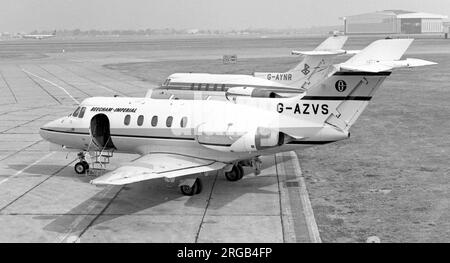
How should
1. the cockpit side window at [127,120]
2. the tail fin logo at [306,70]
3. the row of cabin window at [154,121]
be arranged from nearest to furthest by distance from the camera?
the row of cabin window at [154,121] < the cockpit side window at [127,120] < the tail fin logo at [306,70]

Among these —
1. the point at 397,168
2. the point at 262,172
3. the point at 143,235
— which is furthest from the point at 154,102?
the point at 397,168

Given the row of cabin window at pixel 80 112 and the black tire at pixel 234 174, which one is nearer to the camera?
the black tire at pixel 234 174

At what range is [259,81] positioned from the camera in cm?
3412

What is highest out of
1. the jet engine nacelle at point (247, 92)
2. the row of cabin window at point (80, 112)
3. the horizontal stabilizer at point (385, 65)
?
the horizontal stabilizer at point (385, 65)

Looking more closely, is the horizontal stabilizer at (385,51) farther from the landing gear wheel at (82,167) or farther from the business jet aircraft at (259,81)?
the business jet aircraft at (259,81)

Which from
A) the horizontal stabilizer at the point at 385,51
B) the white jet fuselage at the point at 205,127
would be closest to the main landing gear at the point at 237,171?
the white jet fuselage at the point at 205,127

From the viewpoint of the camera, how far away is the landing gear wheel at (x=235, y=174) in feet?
65.7

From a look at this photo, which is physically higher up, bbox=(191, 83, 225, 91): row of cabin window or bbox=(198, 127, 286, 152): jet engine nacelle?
bbox=(198, 127, 286, 152): jet engine nacelle

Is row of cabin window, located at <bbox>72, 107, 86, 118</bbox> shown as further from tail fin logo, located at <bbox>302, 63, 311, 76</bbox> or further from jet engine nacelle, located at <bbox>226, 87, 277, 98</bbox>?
tail fin logo, located at <bbox>302, 63, 311, 76</bbox>

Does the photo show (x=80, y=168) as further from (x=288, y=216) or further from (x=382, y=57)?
(x=382, y=57)

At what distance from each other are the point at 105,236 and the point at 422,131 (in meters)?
19.2

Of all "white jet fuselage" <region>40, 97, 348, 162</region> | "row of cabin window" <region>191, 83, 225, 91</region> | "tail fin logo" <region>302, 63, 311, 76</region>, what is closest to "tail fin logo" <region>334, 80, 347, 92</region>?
"white jet fuselage" <region>40, 97, 348, 162</region>

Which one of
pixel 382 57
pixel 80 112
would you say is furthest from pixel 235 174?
pixel 382 57

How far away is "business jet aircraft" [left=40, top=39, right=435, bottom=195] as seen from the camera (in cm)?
1702
